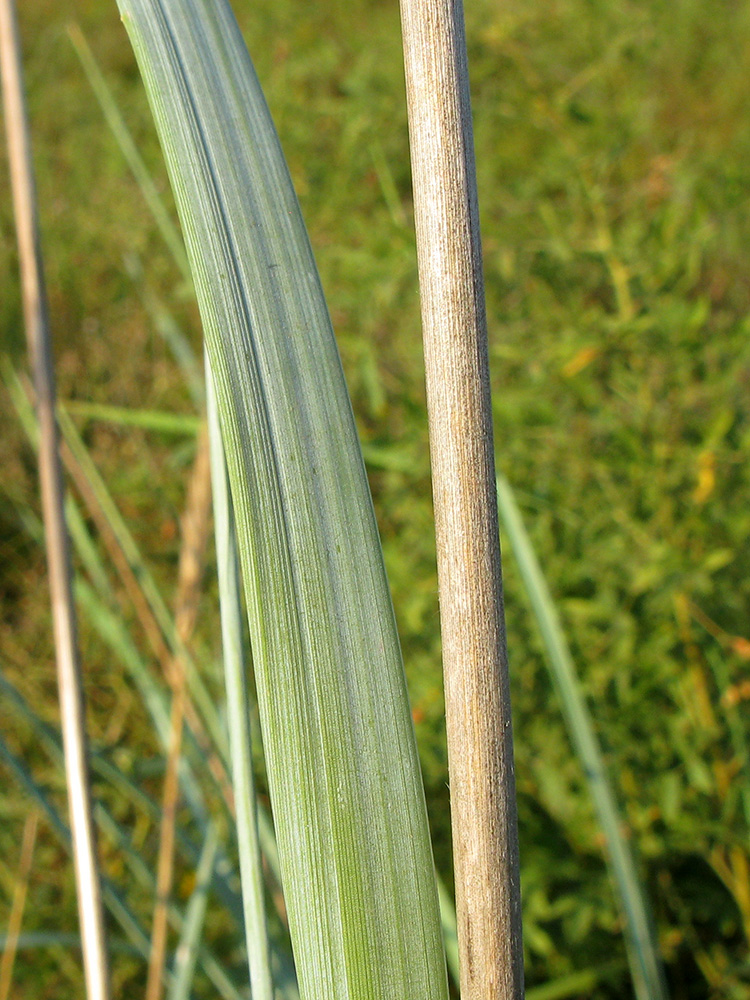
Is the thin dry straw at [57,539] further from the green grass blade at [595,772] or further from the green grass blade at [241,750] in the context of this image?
the green grass blade at [595,772]

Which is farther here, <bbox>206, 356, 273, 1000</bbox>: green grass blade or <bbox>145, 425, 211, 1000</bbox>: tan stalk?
<bbox>145, 425, 211, 1000</bbox>: tan stalk

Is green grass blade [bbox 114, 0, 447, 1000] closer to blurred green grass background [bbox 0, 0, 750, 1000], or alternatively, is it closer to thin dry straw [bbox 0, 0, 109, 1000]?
thin dry straw [bbox 0, 0, 109, 1000]

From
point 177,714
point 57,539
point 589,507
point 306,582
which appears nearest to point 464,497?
point 306,582

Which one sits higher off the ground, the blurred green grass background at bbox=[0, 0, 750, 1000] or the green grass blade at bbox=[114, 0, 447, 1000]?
the blurred green grass background at bbox=[0, 0, 750, 1000]

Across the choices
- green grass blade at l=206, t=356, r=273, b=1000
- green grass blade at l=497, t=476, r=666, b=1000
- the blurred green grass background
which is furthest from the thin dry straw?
the blurred green grass background

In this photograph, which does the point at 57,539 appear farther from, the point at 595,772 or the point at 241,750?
the point at 595,772

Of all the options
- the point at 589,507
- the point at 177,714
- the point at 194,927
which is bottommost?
the point at 194,927
